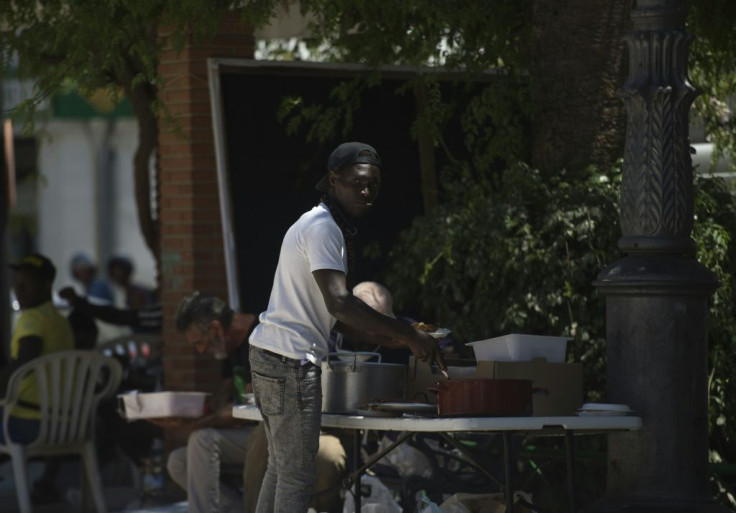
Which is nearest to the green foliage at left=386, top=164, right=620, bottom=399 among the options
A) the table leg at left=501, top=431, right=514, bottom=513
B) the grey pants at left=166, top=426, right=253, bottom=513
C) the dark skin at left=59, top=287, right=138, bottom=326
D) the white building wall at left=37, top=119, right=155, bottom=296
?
the grey pants at left=166, top=426, right=253, bottom=513

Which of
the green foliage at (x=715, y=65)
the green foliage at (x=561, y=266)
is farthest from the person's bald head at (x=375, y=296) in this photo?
the green foliage at (x=715, y=65)

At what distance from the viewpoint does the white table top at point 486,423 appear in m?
5.04

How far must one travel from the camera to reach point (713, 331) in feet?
22.1

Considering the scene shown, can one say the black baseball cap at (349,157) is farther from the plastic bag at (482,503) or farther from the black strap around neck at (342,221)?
the plastic bag at (482,503)

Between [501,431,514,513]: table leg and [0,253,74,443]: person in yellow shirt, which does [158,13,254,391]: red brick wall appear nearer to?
[0,253,74,443]: person in yellow shirt

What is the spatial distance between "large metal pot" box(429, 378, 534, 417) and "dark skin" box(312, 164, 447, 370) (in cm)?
10

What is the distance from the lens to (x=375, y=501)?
666cm

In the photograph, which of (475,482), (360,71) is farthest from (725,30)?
(475,482)

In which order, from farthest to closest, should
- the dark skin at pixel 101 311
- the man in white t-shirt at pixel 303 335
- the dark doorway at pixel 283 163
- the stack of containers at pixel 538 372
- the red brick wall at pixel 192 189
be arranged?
1. the dark skin at pixel 101 311
2. the red brick wall at pixel 192 189
3. the dark doorway at pixel 283 163
4. the stack of containers at pixel 538 372
5. the man in white t-shirt at pixel 303 335

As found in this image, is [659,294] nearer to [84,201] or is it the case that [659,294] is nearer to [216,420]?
[216,420]

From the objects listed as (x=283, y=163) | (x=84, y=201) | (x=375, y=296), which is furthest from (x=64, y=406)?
(x=84, y=201)

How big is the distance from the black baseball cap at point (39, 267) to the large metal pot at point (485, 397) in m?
4.25

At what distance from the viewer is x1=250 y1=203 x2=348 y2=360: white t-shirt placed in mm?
5195

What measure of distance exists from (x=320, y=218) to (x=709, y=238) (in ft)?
7.78
